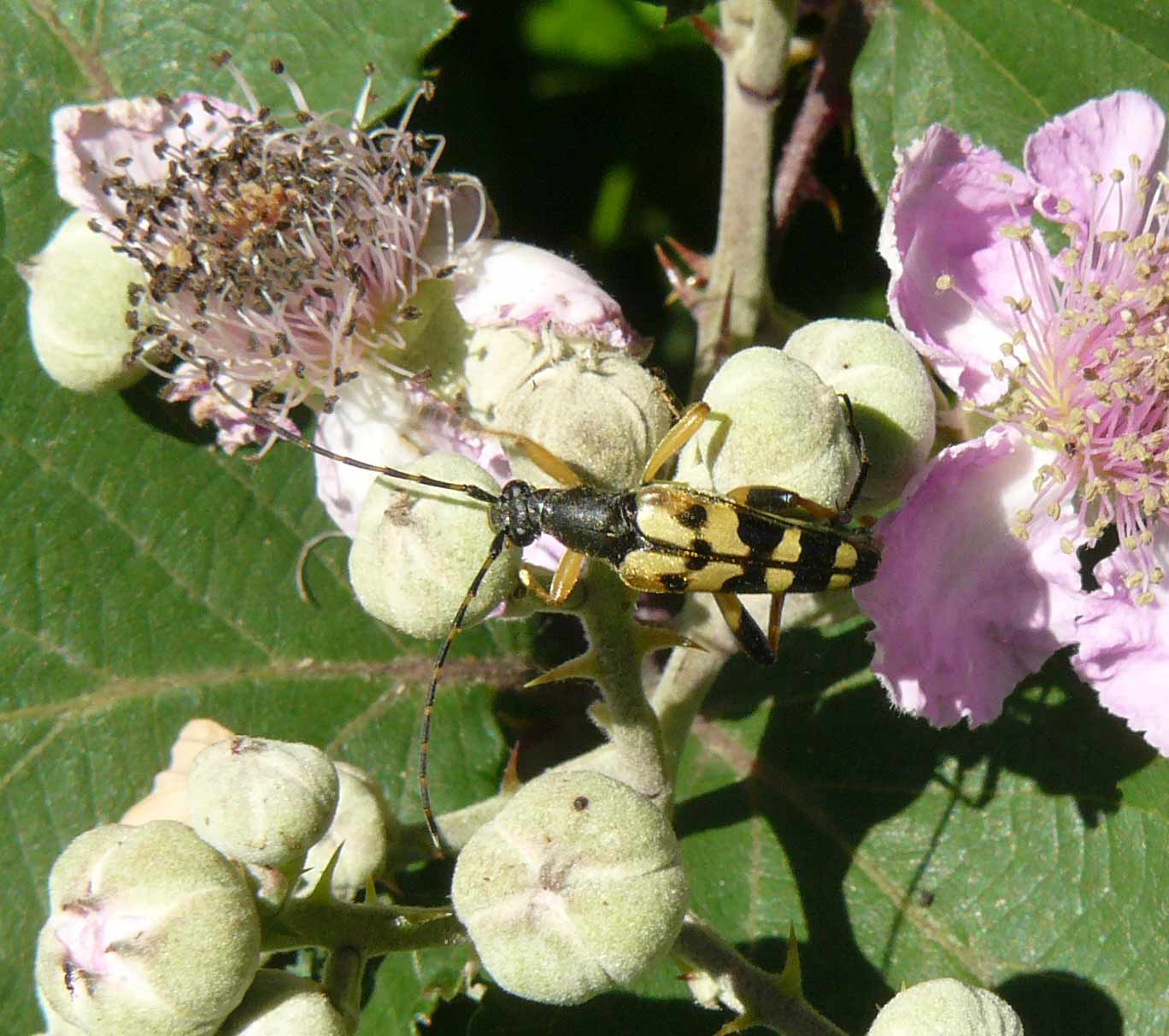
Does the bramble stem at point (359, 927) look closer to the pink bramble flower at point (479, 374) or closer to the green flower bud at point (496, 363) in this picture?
the pink bramble flower at point (479, 374)

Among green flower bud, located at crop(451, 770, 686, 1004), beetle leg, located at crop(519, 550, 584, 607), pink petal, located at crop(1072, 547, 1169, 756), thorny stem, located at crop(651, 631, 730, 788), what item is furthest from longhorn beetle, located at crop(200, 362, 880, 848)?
pink petal, located at crop(1072, 547, 1169, 756)

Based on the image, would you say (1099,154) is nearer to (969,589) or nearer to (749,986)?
(969,589)

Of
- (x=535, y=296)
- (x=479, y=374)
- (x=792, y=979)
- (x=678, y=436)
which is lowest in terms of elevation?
(x=792, y=979)

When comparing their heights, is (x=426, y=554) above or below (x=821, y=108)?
below

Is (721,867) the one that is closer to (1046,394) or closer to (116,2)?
(1046,394)

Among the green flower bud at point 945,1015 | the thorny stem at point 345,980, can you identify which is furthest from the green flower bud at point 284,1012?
the green flower bud at point 945,1015

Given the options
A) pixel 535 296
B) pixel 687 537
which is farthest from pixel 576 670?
pixel 535 296
